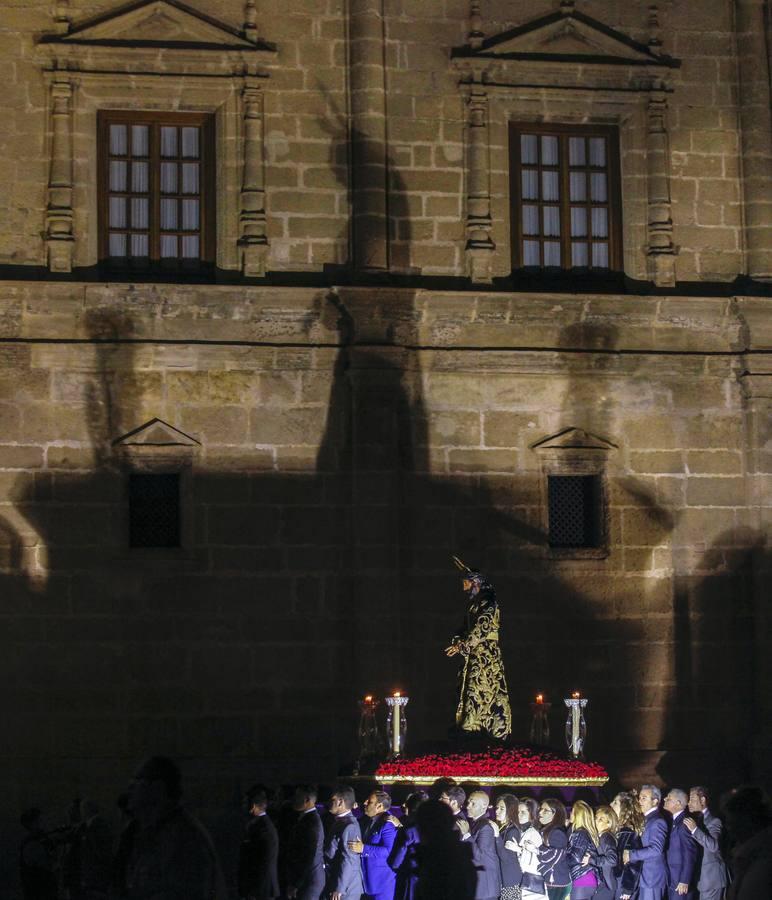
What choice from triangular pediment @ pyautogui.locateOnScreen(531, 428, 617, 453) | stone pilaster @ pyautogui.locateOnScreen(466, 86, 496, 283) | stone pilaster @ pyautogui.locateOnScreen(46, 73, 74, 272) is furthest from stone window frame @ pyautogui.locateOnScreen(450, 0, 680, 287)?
stone pilaster @ pyautogui.locateOnScreen(46, 73, 74, 272)

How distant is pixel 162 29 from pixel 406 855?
11.7m

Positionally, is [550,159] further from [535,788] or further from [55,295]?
[535,788]

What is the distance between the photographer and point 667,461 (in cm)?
2177

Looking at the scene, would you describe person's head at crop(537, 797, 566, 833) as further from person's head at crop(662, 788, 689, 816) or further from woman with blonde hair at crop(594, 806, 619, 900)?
person's head at crop(662, 788, 689, 816)

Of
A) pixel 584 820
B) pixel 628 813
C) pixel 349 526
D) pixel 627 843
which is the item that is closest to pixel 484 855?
pixel 584 820

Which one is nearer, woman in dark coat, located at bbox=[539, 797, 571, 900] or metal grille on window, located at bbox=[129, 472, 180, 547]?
woman in dark coat, located at bbox=[539, 797, 571, 900]

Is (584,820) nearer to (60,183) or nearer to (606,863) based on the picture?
(606,863)

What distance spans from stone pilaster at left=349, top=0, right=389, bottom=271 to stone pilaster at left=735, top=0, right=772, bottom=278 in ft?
14.1

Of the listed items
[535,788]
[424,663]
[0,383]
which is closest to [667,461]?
[424,663]

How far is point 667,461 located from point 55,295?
7.11 m

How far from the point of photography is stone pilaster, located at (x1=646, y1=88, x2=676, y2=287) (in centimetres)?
2216

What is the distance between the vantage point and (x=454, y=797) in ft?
46.1

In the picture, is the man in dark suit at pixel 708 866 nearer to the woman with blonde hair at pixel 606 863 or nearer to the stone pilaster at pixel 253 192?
the woman with blonde hair at pixel 606 863

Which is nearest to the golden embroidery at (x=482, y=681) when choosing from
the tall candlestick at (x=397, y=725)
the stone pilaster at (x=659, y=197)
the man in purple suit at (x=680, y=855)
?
the tall candlestick at (x=397, y=725)
